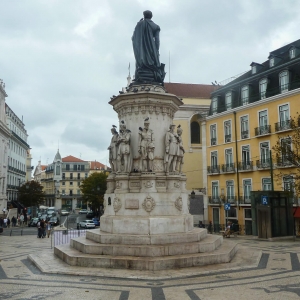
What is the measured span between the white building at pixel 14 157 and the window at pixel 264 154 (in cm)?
4387

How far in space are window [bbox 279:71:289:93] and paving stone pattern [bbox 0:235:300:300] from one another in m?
22.6

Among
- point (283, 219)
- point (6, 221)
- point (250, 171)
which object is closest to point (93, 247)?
point (283, 219)

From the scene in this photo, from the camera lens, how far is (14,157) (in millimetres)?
66250

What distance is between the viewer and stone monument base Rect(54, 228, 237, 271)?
11312 mm

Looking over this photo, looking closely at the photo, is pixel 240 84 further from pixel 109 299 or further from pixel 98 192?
pixel 98 192

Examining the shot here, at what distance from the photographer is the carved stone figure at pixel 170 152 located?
46.8 ft

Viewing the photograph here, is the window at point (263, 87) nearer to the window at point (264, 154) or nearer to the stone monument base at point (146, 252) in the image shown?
the window at point (264, 154)

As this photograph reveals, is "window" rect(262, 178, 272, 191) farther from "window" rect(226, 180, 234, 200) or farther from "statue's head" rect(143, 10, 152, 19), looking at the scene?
"statue's head" rect(143, 10, 152, 19)

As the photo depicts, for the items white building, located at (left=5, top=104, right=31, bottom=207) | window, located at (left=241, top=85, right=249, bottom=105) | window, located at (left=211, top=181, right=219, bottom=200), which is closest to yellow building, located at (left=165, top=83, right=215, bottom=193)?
window, located at (left=211, top=181, right=219, bottom=200)

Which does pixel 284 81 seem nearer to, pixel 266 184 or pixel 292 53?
pixel 292 53

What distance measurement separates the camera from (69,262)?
1206 cm

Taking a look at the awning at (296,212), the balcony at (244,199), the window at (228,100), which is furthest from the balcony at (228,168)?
the awning at (296,212)

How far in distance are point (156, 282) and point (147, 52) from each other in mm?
10146

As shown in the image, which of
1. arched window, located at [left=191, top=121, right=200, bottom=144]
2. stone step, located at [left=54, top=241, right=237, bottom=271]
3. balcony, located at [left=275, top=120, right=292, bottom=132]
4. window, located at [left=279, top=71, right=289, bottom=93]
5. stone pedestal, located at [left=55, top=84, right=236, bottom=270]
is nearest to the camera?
stone step, located at [left=54, top=241, right=237, bottom=271]
